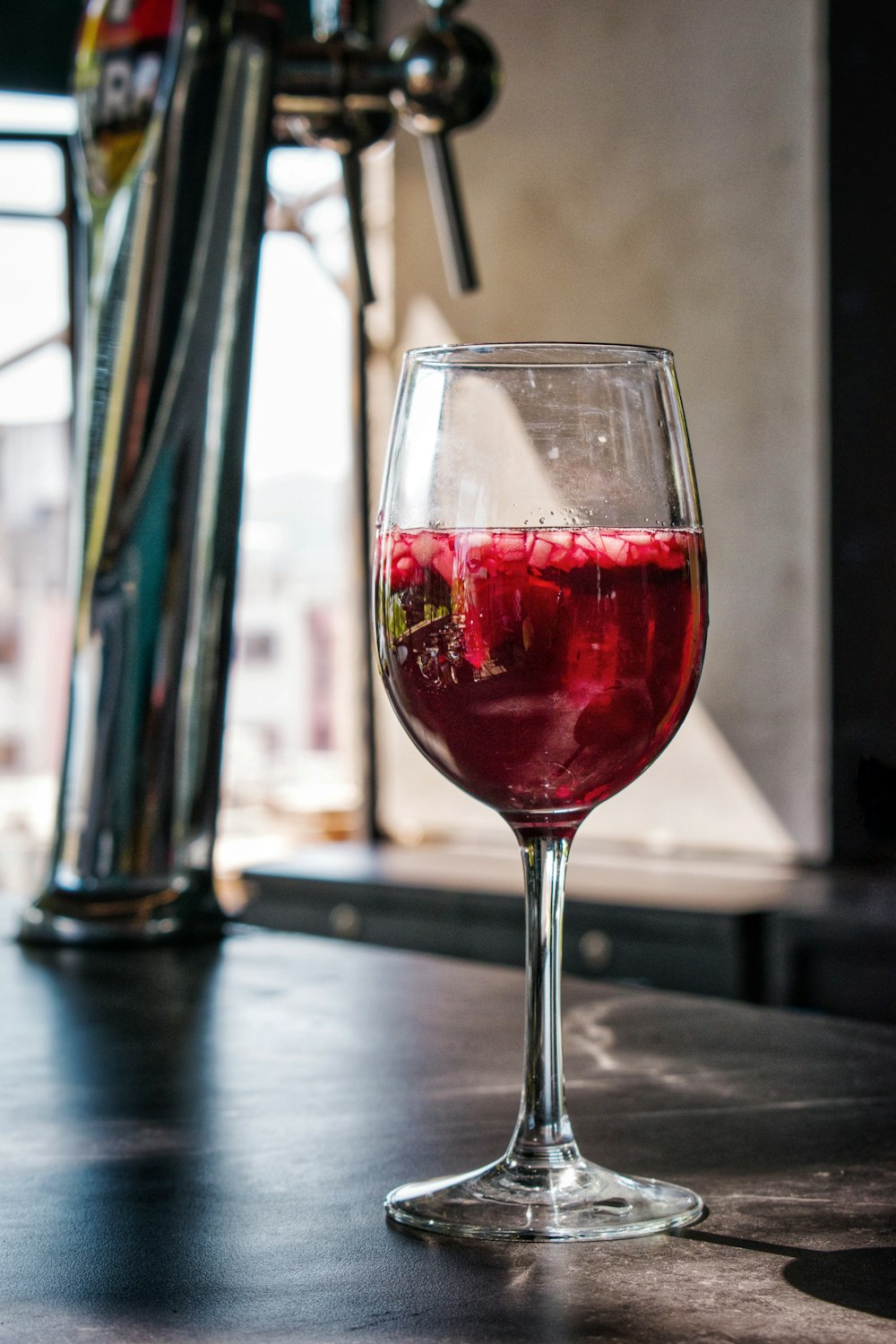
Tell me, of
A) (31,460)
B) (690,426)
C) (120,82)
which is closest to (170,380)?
(120,82)

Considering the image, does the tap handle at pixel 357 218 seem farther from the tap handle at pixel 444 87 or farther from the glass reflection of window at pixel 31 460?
the glass reflection of window at pixel 31 460

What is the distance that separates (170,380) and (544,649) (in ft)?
1.67

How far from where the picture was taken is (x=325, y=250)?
4.87m

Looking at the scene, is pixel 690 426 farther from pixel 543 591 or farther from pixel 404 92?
pixel 543 591

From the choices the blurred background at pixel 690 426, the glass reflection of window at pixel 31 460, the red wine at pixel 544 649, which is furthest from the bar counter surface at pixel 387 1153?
the glass reflection of window at pixel 31 460

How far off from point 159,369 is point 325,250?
13.4 feet

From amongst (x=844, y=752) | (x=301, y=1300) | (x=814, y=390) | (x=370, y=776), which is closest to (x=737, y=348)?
(x=814, y=390)

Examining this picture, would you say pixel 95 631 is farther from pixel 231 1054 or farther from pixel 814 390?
pixel 814 390

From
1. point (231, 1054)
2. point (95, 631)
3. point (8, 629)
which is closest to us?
point (231, 1054)

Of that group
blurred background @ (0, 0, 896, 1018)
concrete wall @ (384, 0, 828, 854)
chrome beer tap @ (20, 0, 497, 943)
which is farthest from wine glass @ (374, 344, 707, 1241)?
concrete wall @ (384, 0, 828, 854)

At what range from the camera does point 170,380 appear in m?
0.93

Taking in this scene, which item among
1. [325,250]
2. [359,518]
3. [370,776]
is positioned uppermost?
[325,250]

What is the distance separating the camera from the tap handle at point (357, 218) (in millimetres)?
986

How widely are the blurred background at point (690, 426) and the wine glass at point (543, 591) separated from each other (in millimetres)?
2131
